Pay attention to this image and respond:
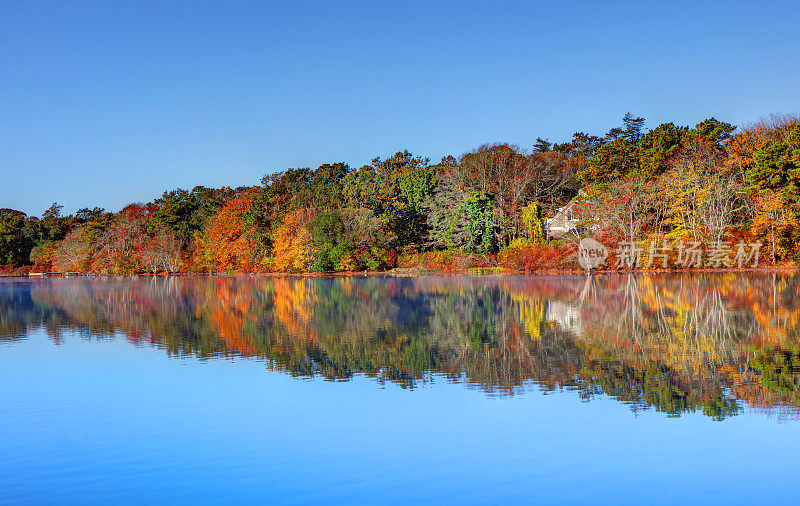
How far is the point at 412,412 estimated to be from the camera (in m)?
7.33

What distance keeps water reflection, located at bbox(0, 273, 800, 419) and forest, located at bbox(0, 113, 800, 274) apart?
13.1 metres

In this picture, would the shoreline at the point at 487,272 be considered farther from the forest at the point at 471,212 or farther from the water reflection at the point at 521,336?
the water reflection at the point at 521,336

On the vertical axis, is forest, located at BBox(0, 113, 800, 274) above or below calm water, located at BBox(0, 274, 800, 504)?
above

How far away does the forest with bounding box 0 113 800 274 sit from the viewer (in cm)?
3666

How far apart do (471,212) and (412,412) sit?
37906 millimetres

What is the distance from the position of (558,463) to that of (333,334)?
8.83 metres

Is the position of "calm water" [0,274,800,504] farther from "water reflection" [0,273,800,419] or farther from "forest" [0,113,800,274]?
"forest" [0,113,800,274]

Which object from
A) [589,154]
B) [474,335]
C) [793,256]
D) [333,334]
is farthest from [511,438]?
[589,154]

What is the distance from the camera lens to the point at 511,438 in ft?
20.5

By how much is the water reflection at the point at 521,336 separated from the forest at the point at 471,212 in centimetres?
1309
